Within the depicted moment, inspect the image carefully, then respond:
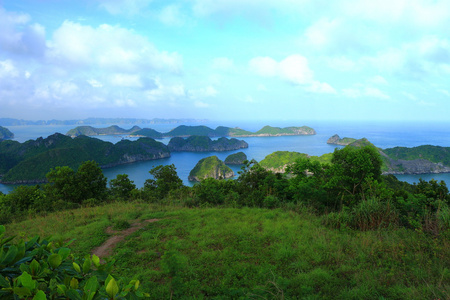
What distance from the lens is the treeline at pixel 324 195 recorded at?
584 cm

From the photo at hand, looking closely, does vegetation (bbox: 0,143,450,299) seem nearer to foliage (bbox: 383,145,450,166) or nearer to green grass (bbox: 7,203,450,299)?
green grass (bbox: 7,203,450,299)

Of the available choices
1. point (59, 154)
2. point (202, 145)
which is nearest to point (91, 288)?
point (59, 154)

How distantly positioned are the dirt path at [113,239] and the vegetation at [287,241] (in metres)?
0.17

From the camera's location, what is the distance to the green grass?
3.33 m

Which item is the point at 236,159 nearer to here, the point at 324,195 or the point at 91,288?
the point at 324,195

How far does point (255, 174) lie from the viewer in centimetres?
1103

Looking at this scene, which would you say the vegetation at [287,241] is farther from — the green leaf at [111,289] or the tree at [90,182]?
the tree at [90,182]

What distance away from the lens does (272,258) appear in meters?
4.33

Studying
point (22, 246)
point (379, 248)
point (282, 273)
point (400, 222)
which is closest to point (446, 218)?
point (400, 222)

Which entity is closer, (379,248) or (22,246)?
(22,246)

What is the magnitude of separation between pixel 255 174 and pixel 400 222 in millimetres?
6185

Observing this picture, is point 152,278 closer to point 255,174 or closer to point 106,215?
point 106,215

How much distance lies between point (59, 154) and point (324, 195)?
355 feet

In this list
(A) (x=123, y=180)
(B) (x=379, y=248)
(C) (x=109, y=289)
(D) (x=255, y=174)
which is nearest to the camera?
(C) (x=109, y=289)
